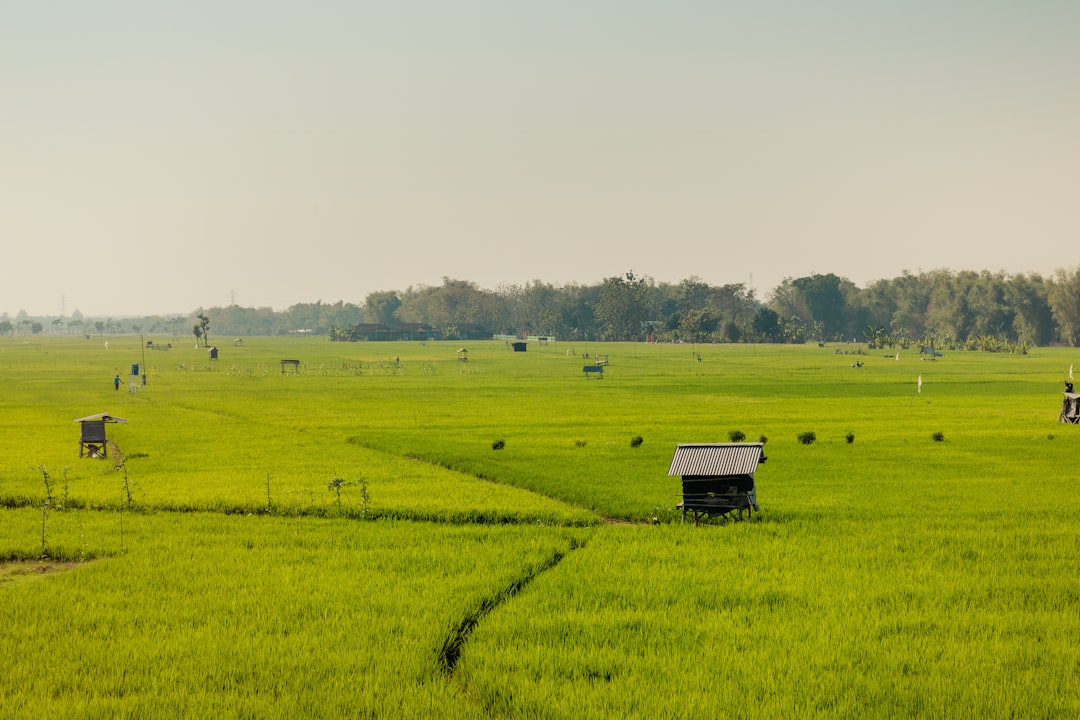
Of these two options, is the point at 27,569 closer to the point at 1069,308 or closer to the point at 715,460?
the point at 715,460

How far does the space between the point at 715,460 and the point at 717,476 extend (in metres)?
0.52

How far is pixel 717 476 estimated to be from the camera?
22.6 meters

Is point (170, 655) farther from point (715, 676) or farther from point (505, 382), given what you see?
point (505, 382)

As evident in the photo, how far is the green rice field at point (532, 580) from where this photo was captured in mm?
13039

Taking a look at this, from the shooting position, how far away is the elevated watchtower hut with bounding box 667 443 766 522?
22.0 m

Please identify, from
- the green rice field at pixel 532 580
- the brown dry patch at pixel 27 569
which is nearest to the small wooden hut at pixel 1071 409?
the green rice field at pixel 532 580

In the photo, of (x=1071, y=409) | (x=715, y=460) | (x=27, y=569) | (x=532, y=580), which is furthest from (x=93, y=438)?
(x=1071, y=409)

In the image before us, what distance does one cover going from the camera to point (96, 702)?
1260 cm

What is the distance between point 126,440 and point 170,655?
96.3ft

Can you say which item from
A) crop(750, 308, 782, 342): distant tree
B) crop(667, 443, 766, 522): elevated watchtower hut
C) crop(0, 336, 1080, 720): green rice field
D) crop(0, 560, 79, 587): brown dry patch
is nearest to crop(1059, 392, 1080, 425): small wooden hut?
crop(0, 336, 1080, 720): green rice field

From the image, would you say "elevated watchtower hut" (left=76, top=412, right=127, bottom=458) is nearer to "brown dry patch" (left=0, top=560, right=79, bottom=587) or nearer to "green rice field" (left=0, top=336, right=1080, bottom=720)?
"green rice field" (left=0, top=336, right=1080, bottom=720)

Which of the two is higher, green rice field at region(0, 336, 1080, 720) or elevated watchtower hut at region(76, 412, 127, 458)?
elevated watchtower hut at region(76, 412, 127, 458)

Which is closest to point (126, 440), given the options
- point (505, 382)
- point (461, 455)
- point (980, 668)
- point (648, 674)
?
point (461, 455)

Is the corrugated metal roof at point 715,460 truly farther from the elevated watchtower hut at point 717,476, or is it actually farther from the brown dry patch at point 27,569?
the brown dry patch at point 27,569
